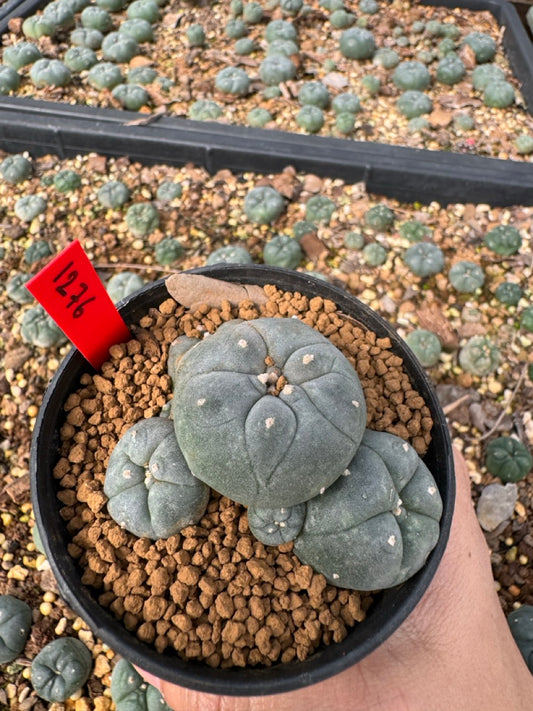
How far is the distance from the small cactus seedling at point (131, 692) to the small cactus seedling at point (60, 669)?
0.39ft

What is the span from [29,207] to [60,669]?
2.08 m

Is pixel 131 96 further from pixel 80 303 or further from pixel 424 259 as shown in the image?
pixel 80 303

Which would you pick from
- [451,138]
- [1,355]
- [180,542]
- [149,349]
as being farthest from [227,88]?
[180,542]

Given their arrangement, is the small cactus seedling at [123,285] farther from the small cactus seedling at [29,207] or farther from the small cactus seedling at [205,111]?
the small cactus seedling at [205,111]

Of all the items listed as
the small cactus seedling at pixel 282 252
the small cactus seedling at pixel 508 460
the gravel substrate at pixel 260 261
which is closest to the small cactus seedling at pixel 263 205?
the gravel substrate at pixel 260 261

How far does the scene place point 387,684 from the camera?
1299mm

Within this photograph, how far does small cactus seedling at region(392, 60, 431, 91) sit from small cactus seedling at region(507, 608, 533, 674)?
9.75 feet

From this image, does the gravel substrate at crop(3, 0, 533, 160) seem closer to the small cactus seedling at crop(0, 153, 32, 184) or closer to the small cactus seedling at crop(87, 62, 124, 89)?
the small cactus seedling at crop(87, 62, 124, 89)

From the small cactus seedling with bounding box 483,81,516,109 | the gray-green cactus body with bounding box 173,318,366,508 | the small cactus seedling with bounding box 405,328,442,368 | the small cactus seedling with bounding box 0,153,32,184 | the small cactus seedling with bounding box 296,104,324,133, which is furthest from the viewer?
the small cactus seedling with bounding box 483,81,516,109

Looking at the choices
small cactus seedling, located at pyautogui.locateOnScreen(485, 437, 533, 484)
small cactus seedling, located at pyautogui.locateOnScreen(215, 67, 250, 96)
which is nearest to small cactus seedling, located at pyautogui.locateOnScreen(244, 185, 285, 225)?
small cactus seedling, located at pyautogui.locateOnScreen(215, 67, 250, 96)

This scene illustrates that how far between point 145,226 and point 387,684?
6.94ft

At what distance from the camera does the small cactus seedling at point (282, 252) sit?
243cm

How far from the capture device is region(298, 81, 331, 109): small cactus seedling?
10.3 ft

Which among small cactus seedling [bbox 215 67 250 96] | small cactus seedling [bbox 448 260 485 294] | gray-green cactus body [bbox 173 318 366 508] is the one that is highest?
gray-green cactus body [bbox 173 318 366 508]
